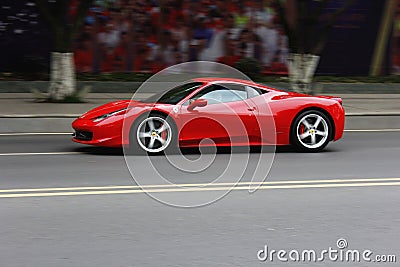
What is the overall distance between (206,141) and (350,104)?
772cm

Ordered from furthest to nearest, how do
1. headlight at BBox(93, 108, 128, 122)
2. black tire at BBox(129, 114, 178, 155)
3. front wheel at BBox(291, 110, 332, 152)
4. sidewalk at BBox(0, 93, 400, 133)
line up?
1. sidewalk at BBox(0, 93, 400, 133)
2. front wheel at BBox(291, 110, 332, 152)
3. headlight at BBox(93, 108, 128, 122)
4. black tire at BBox(129, 114, 178, 155)

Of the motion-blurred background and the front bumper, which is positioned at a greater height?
the motion-blurred background

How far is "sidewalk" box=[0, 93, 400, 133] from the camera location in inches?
517

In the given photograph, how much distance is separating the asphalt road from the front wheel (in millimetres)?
428

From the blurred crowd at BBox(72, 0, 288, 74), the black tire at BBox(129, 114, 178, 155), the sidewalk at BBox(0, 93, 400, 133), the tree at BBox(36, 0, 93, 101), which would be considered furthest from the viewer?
the blurred crowd at BBox(72, 0, 288, 74)

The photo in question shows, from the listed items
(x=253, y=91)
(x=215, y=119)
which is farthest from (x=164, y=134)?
(x=253, y=91)

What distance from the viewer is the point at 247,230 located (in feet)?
19.7

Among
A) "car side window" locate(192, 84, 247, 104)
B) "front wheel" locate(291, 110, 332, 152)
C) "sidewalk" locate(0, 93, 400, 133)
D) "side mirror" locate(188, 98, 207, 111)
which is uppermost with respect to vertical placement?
"car side window" locate(192, 84, 247, 104)

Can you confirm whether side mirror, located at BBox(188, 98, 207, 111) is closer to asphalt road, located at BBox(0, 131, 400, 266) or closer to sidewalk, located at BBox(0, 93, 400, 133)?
asphalt road, located at BBox(0, 131, 400, 266)

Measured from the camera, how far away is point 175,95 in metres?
10.2

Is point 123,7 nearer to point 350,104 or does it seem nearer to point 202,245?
point 350,104

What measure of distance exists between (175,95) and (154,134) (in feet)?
2.36

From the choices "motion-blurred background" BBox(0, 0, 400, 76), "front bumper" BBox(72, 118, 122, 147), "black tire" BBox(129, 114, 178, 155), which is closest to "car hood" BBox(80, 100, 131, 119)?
"front bumper" BBox(72, 118, 122, 147)

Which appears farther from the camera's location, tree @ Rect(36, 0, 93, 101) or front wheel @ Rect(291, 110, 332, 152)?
tree @ Rect(36, 0, 93, 101)
